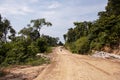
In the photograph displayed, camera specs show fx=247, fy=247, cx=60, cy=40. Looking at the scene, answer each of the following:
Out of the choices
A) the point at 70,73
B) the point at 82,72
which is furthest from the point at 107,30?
the point at 70,73

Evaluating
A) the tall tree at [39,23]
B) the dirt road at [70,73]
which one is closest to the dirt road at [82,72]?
the dirt road at [70,73]

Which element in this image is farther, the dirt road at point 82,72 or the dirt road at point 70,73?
the dirt road at point 70,73

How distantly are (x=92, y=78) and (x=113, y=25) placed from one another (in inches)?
1059

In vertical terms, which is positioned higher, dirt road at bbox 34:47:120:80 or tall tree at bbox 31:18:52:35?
tall tree at bbox 31:18:52:35

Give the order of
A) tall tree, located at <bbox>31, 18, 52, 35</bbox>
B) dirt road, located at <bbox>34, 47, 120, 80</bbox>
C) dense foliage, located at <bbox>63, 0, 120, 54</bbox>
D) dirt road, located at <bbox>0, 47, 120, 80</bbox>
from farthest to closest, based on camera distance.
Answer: tall tree, located at <bbox>31, 18, 52, 35</bbox>
dense foliage, located at <bbox>63, 0, 120, 54</bbox>
dirt road, located at <bbox>0, 47, 120, 80</bbox>
dirt road, located at <bbox>34, 47, 120, 80</bbox>

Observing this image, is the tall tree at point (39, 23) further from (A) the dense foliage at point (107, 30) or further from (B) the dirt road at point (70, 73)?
(B) the dirt road at point (70, 73)

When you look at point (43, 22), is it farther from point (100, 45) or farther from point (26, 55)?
point (26, 55)

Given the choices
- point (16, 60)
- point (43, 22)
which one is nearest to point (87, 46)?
point (16, 60)

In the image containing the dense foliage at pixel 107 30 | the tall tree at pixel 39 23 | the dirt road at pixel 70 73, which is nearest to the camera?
the dirt road at pixel 70 73

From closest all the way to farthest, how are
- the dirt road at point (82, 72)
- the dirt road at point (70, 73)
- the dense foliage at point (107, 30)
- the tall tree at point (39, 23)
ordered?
the dirt road at point (82, 72) < the dirt road at point (70, 73) < the dense foliage at point (107, 30) < the tall tree at point (39, 23)

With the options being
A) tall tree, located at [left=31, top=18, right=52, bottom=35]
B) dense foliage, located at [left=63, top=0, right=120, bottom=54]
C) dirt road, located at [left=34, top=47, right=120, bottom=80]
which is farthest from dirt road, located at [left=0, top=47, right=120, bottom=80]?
tall tree, located at [left=31, top=18, right=52, bottom=35]

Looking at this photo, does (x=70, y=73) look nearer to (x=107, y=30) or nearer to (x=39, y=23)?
(x=107, y=30)

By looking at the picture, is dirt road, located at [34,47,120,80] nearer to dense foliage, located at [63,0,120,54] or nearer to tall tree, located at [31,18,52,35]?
dense foliage, located at [63,0,120,54]

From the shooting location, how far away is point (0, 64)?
88.9ft
